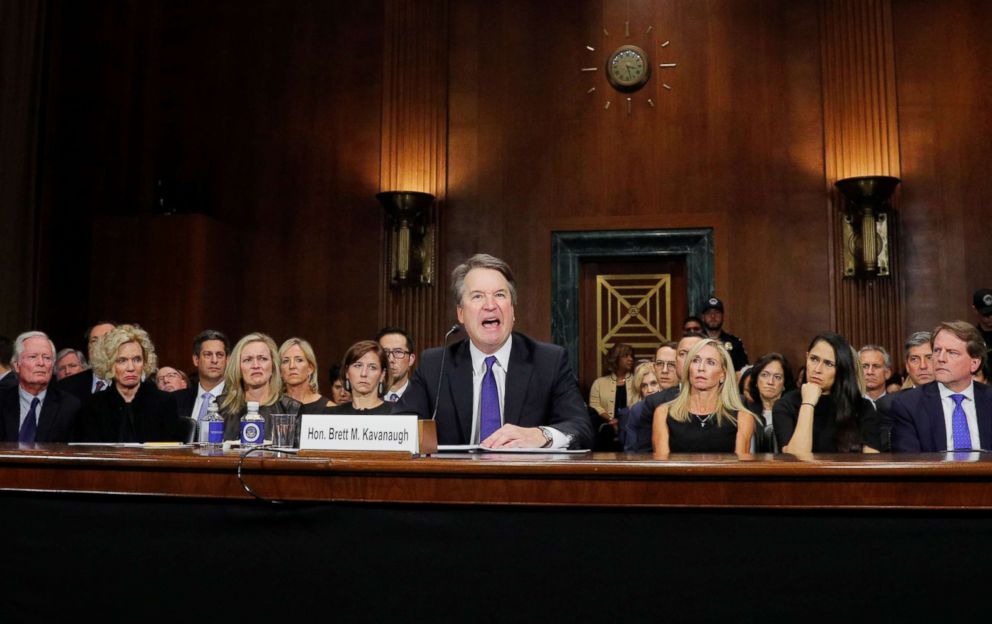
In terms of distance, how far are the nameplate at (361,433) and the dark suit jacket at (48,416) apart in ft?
7.50

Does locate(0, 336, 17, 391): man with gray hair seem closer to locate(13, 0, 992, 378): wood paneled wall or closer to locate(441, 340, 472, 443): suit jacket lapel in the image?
locate(13, 0, 992, 378): wood paneled wall

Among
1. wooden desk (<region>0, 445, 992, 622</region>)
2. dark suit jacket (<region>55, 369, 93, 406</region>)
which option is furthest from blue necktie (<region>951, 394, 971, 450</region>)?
Result: dark suit jacket (<region>55, 369, 93, 406</region>)

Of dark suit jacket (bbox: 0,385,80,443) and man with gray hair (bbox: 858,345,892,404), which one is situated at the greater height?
man with gray hair (bbox: 858,345,892,404)

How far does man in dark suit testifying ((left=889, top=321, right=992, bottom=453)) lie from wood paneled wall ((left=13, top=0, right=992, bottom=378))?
313cm

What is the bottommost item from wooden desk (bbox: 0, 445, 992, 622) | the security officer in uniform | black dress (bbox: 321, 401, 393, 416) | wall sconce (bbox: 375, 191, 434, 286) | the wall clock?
wooden desk (bbox: 0, 445, 992, 622)

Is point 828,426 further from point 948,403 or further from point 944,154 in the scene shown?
point 944,154

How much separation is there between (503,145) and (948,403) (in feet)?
14.9

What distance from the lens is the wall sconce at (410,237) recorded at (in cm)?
776

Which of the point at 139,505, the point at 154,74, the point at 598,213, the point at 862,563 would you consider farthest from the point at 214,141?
the point at 862,563

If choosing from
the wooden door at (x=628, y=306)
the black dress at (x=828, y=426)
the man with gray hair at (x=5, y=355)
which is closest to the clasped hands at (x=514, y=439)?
the black dress at (x=828, y=426)

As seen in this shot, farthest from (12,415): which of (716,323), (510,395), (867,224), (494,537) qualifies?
(867,224)

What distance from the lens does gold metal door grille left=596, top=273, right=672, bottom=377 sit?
26.1 ft

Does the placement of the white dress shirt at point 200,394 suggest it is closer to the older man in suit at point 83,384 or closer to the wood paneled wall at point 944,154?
the older man in suit at point 83,384

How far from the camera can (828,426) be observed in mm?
4422
